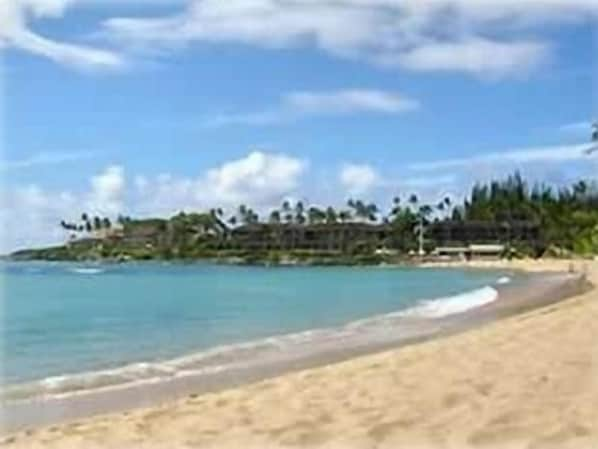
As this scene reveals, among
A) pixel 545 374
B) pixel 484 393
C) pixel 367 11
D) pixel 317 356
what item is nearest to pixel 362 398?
pixel 484 393

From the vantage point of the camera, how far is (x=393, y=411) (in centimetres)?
369

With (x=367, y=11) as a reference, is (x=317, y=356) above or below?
below

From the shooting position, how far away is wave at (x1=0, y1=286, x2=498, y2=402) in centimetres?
620

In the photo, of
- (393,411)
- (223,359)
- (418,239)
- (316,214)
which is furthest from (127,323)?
(418,239)

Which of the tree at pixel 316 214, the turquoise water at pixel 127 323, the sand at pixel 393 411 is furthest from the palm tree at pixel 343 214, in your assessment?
the sand at pixel 393 411

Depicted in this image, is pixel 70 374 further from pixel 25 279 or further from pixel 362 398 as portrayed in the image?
pixel 25 279

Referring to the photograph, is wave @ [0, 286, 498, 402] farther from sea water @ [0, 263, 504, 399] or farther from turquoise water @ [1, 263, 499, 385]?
turquoise water @ [1, 263, 499, 385]

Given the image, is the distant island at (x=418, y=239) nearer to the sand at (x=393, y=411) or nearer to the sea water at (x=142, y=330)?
the sea water at (x=142, y=330)

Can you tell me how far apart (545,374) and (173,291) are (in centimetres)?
2314

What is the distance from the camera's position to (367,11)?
255cm

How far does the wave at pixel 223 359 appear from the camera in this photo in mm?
6199

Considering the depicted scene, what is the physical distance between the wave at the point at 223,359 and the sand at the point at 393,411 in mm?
1295

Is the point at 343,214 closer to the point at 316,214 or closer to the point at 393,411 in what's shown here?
the point at 316,214

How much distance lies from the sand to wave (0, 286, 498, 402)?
129cm
